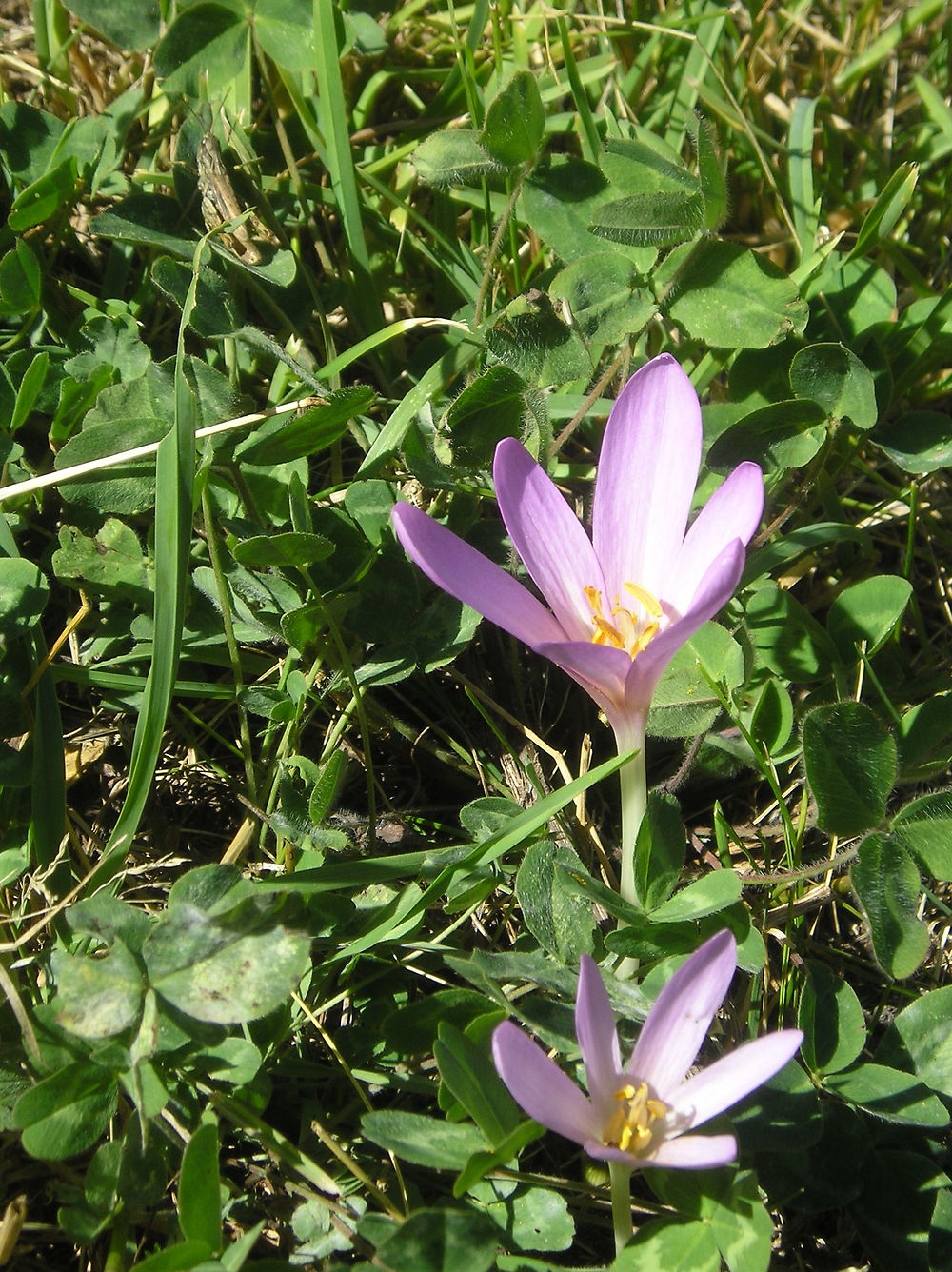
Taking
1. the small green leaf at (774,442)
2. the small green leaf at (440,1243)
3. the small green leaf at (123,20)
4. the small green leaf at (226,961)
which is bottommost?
the small green leaf at (440,1243)

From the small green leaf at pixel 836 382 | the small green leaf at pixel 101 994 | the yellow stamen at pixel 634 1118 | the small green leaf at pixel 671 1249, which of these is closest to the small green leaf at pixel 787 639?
the small green leaf at pixel 836 382

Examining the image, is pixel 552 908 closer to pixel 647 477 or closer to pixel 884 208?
pixel 647 477

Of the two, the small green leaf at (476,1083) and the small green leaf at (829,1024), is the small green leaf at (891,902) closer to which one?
the small green leaf at (829,1024)

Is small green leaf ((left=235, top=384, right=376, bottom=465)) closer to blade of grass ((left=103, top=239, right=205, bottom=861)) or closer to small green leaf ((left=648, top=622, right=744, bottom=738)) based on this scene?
blade of grass ((left=103, top=239, right=205, bottom=861))

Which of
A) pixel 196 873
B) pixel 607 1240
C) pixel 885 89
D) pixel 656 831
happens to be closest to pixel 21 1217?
pixel 196 873

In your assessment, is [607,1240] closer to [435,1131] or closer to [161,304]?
[435,1131]

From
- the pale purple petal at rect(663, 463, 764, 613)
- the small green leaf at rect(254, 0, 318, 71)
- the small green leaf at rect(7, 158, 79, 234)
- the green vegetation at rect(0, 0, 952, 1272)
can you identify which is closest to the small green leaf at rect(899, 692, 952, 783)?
the green vegetation at rect(0, 0, 952, 1272)
